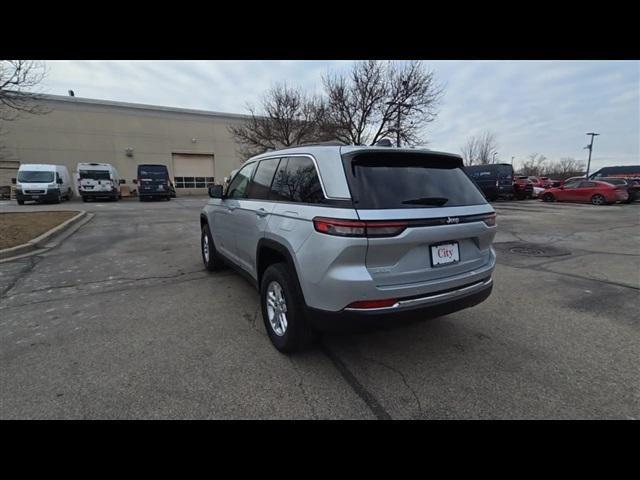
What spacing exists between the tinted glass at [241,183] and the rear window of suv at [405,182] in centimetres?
194

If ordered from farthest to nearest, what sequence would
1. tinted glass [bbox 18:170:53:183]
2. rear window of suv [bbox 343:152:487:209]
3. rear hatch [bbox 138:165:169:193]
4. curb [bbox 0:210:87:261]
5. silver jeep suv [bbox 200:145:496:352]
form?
rear hatch [bbox 138:165:169:193]
tinted glass [bbox 18:170:53:183]
curb [bbox 0:210:87:261]
rear window of suv [bbox 343:152:487:209]
silver jeep suv [bbox 200:145:496:352]

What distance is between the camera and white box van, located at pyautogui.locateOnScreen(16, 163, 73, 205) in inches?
704

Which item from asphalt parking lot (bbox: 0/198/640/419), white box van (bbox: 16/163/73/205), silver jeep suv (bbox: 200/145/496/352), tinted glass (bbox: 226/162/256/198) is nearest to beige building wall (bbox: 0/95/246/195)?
white box van (bbox: 16/163/73/205)

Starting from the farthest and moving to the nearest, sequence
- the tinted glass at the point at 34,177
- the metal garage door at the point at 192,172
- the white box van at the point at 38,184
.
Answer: the metal garage door at the point at 192,172 < the tinted glass at the point at 34,177 < the white box van at the point at 38,184

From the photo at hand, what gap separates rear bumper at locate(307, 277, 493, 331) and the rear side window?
0.89 metres

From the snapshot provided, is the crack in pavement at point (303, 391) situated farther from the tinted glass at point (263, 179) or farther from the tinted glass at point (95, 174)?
the tinted glass at point (95, 174)

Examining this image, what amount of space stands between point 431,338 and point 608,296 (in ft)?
9.97

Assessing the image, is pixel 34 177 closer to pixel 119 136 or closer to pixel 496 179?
pixel 119 136

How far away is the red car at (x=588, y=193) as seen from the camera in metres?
17.7

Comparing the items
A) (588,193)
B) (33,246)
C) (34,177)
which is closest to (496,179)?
(588,193)

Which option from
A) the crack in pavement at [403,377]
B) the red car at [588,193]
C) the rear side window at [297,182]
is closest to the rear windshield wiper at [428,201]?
the rear side window at [297,182]

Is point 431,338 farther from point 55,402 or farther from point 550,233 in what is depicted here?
point 550,233

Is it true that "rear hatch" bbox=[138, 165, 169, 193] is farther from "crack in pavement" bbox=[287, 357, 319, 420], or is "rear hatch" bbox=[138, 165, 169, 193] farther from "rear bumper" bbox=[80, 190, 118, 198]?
"crack in pavement" bbox=[287, 357, 319, 420]

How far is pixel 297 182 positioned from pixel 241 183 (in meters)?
1.63
